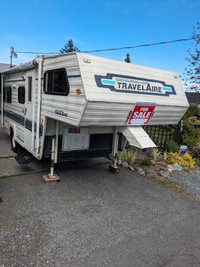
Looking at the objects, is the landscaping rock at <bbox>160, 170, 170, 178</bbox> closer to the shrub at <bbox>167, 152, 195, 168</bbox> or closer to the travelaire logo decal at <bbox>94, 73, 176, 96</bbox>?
the shrub at <bbox>167, 152, 195, 168</bbox>

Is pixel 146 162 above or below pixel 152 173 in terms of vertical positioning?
above

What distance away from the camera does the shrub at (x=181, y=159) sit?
7277 millimetres

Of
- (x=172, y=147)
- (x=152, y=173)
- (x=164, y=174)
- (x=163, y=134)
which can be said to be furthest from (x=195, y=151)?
(x=152, y=173)

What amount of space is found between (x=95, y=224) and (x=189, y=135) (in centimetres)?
608

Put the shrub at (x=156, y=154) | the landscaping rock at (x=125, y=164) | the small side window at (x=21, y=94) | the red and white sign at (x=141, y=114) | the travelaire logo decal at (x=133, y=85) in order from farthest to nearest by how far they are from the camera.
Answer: the shrub at (x=156, y=154) < the landscaping rock at (x=125, y=164) < the small side window at (x=21, y=94) < the red and white sign at (x=141, y=114) < the travelaire logo decal at (x=133, y=85)

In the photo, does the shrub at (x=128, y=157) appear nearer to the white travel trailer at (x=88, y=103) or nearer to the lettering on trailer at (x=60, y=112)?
the white travel trailer at (x=88, y=103)

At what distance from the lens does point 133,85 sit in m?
4.30

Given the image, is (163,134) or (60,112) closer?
(60,112)

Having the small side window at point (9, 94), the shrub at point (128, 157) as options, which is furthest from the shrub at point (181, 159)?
the small side window at point (9, 94)

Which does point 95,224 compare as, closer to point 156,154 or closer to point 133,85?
point 133,85

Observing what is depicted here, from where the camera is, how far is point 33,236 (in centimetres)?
325

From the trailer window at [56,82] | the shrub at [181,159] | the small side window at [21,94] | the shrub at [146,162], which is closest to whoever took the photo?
the trailer window at [56,82]

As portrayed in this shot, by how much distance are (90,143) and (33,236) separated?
8.69 feet

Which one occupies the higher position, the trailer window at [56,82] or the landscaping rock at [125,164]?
the trailer window at [56,82]
